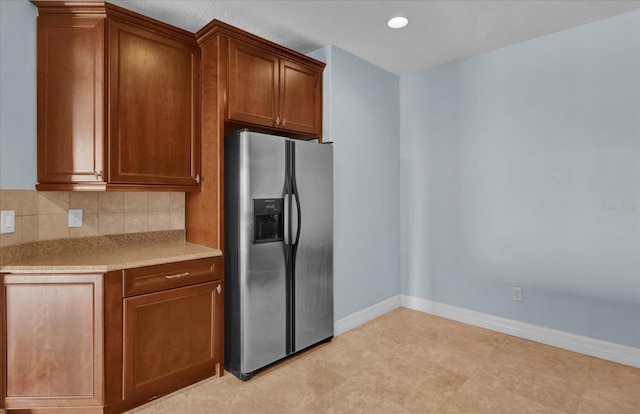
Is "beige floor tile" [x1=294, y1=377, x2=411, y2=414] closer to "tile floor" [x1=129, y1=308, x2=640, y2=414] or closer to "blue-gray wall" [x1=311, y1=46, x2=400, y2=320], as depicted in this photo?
"tile floor" [x1=129, y1=308, x2=640, y2=414]

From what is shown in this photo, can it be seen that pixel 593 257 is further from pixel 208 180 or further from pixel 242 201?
pixel 208 180

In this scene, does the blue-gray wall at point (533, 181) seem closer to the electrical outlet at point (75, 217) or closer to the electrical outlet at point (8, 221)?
the electrical outlet at point (75, 217)

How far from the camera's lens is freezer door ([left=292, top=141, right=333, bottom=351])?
2.73 metres

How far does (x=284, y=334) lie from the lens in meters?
2.62

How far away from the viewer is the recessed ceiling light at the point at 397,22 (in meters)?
2.67

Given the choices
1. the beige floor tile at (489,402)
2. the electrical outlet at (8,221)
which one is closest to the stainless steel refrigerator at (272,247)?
the beige floor tile at (489,402)

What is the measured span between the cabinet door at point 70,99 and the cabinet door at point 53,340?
26.7 inches

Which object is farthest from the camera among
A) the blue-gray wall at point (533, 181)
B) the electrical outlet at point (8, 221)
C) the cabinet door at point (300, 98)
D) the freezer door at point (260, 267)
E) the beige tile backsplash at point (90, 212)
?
the cabinet door at point (300, 98)

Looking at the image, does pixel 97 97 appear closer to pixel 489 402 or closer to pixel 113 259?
pixel 113 259

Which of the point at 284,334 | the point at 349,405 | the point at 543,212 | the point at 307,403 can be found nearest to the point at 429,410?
the point at 349,405

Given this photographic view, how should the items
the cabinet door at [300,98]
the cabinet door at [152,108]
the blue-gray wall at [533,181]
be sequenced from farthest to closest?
the cabinet door at [300,98], the blue-gray wall at [533,181], the cabinet door at [152,108]

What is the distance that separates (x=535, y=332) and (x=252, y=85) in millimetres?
3164

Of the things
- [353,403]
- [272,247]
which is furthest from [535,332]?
[272,247]

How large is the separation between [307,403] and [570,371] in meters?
1.93
